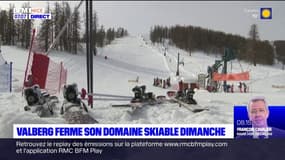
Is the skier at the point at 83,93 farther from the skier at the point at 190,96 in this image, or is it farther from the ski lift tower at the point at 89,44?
the skier at the point at 190,96

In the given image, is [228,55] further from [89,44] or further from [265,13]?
[89,44]

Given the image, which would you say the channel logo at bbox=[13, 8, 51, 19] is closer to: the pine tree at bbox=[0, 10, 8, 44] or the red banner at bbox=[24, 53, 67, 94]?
the pine tree at bbox=[0, 10, 8, 44]

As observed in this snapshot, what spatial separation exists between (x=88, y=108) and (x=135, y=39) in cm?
59

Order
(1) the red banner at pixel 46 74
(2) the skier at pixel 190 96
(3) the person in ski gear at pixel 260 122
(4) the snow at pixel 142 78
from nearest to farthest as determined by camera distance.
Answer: (3) the person in ski gear at pixel 260 122, (4) the snow at pixel 142 78, (1) the red banner at pixel 46 74, (2) the skier at pixel 190 96

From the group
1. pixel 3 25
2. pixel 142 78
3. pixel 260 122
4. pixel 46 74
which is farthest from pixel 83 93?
pixel 260 122

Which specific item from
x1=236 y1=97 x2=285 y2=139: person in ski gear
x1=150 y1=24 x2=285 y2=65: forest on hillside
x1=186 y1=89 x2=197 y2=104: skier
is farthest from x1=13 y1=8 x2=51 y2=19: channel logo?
x1=236 y1=97 x2=285 y2=139: person in ski gear

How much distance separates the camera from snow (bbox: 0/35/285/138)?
321 centimetres

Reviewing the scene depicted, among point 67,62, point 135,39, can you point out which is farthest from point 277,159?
point 67,62

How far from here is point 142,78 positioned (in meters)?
3.42

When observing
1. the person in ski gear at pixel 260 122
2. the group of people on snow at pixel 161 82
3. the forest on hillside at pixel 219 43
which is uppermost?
the forest on hillside at pixel 219 43

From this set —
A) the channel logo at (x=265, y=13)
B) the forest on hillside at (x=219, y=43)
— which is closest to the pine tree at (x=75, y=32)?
the forest on hillside at (x=219, y=43)

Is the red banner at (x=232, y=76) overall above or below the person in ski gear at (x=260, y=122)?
above

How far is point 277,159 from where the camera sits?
3.03m

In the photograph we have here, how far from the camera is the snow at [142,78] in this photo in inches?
126
